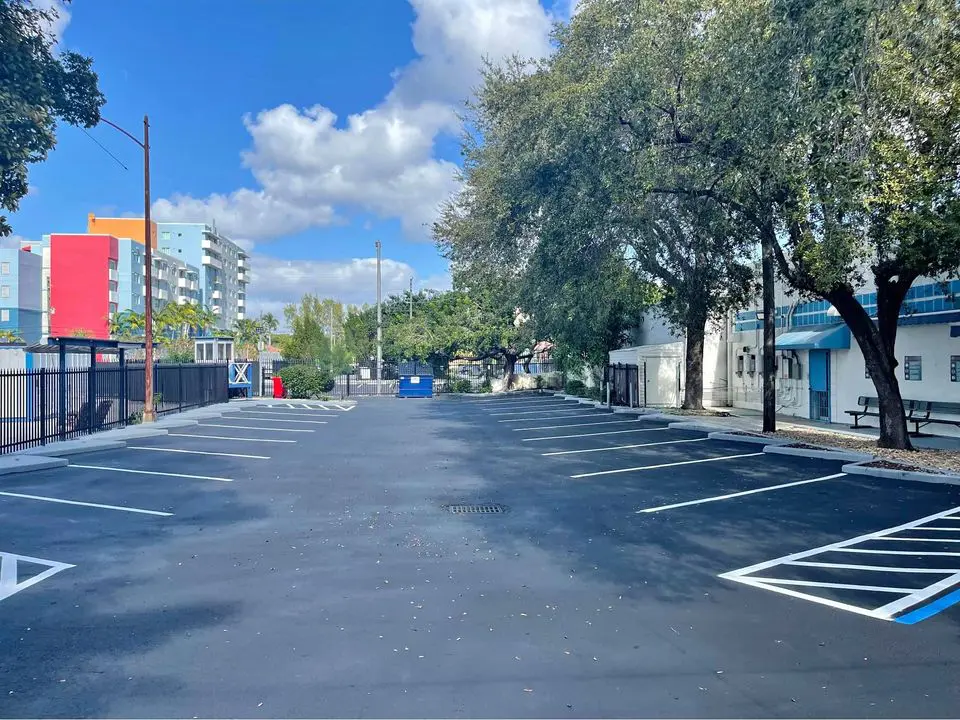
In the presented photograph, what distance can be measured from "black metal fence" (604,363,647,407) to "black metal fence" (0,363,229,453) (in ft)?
55.9

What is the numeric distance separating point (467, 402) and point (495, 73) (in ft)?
57.4

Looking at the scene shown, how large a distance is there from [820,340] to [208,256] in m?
97.8

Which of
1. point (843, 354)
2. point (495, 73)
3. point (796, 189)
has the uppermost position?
point (495, 73)

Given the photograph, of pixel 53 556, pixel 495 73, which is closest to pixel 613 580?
pixel 53 556

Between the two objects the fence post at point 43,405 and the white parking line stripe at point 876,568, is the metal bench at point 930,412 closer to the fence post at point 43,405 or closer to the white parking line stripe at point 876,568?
the white parking line stripe at point 876,568

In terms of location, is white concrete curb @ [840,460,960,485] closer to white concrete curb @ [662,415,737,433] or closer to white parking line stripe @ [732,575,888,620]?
white concrete curb @ [662,415,737,433]

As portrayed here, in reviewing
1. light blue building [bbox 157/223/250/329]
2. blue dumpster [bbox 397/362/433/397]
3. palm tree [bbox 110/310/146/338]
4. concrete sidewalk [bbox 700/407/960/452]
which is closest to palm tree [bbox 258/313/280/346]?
light blue building [bbox 157/223/250/329]

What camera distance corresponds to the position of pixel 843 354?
68.0ft

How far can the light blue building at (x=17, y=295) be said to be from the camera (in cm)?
7444

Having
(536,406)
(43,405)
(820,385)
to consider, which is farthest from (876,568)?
(536,406)

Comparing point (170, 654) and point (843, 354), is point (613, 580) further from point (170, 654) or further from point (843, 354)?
point (843, 354)

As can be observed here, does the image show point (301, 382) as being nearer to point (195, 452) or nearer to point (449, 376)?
point (449, 376)

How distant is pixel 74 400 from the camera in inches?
705

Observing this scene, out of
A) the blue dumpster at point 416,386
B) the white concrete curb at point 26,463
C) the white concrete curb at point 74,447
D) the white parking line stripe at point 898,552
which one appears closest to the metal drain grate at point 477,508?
the white parking line stripe at point 898,552
